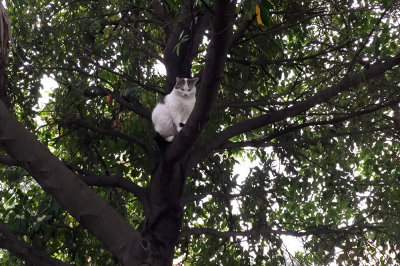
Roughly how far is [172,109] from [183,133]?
5.37 feet

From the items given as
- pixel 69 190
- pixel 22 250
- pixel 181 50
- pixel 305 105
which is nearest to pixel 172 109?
pixel 181 50

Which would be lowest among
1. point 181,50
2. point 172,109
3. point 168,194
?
point 168,194

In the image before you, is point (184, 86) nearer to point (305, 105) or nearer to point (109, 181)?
point (109, 181)

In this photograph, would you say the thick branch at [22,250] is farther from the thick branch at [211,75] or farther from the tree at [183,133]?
the thick branch at [211,75]

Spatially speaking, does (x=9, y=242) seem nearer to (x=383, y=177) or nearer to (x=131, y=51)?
(x=131, y=51)

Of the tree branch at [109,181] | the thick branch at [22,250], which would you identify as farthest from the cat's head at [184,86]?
the thick branch at [22,250]

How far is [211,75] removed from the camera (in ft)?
9.86

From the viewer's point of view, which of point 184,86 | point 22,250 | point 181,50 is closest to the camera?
point 22,250

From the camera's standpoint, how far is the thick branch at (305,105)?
394 centimetres

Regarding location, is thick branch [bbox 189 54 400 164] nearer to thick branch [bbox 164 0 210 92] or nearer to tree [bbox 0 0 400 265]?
tree [bbox 0 0 400 265]

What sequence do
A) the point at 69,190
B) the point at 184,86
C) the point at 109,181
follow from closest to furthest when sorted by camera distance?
1. the point at 69,190
2. the point at 109,181
3. the point at 184,86

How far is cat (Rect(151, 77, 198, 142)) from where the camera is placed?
5250mm

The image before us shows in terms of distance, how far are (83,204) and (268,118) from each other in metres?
1.91

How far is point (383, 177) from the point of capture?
21.2 feet
